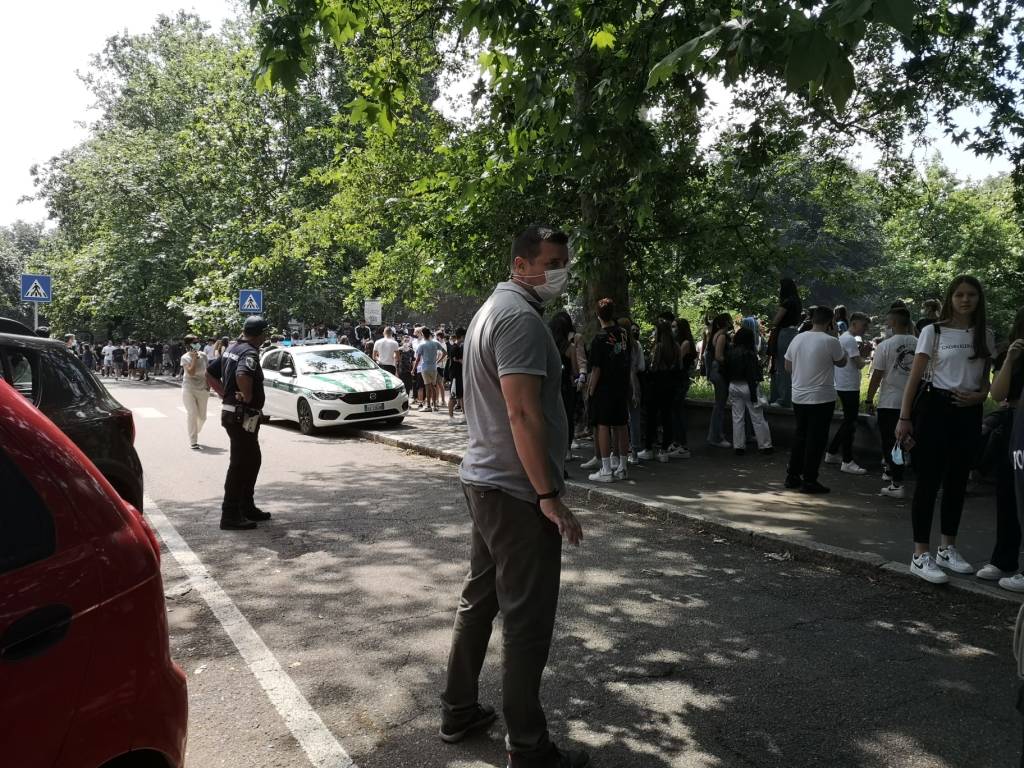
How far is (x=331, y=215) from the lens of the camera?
1669 cm

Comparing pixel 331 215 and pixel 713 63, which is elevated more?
pixel 331 215

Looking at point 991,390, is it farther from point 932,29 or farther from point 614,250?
point 614,250

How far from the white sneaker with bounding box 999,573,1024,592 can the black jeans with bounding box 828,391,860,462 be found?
4.24 metres

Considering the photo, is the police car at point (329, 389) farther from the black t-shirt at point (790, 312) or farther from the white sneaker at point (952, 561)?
→ the white sneaker at point (952, 561)

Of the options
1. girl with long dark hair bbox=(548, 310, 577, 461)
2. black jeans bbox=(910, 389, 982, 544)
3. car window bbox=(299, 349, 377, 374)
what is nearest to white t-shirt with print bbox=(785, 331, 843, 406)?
girl with long dark hair bbox=(548, 310, 577, 461)

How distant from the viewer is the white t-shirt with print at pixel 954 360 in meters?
5.17

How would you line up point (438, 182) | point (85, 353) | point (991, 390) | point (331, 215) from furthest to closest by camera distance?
point (85, 353) → point (331, 215) → point (438, 182) → point (991, 390)

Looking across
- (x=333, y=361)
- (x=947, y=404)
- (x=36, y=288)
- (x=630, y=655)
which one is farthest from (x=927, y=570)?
(x=36, y=288)

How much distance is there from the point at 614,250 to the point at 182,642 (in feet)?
28.4

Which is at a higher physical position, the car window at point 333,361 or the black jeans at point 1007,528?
the car window at point 333,361

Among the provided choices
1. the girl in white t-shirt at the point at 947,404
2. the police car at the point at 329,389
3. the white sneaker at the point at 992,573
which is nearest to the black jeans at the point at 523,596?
the girl in white t-shirt at the point at 947,404

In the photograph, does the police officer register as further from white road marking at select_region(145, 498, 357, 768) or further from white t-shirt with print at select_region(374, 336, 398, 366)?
white t-shirt with print at select_region(374, 336, 398, 366)

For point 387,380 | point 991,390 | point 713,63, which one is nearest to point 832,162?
point 387,380

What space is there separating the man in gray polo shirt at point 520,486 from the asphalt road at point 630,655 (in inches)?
16.4
